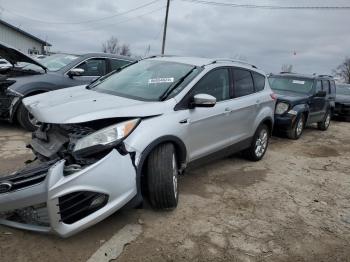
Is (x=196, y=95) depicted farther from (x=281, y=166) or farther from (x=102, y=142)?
(x=281, y=166)

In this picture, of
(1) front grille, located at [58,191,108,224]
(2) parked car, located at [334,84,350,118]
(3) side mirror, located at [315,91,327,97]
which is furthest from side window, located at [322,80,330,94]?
(1) front grille, located at [58,191,108,224]

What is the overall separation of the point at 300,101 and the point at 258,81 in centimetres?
344

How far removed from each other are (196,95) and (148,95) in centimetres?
55

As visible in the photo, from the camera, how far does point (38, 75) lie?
6.99m

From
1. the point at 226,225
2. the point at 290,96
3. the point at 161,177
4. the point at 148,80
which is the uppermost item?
the point at 148,80

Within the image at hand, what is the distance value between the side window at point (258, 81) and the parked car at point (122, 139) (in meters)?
0.81

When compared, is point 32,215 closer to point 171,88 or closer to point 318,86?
point 171,88

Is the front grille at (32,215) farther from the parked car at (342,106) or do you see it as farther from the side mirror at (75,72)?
the parked car at (342,106)

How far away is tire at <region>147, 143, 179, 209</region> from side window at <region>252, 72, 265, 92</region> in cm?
283

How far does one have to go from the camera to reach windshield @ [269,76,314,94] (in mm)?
10008

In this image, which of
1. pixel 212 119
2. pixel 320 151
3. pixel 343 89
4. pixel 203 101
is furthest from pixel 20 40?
pixel 203 101

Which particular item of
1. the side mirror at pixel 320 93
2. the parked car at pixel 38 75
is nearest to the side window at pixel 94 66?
the parked car at pixel 38 75

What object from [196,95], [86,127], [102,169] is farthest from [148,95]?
[102,169]

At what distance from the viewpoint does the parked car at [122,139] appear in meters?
2.97
